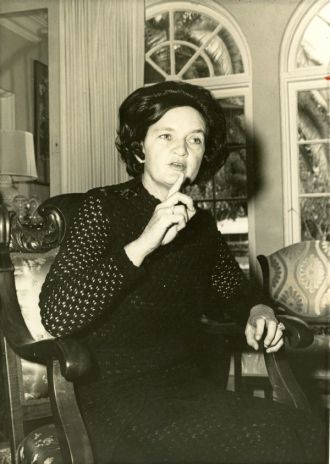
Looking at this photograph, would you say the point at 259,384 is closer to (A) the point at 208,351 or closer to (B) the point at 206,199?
(A) the point at 208,351

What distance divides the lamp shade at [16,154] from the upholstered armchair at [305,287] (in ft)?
4.98

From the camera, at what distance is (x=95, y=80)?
156 inches

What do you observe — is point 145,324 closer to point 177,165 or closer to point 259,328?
point 259,328

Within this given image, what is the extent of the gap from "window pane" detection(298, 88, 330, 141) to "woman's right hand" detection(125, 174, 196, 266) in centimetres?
291

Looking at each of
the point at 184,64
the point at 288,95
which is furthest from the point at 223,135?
the point at 184,64

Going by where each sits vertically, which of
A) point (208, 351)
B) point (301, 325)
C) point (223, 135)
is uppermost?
point (223, 135)

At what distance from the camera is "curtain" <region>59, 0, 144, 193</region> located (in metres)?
3.95

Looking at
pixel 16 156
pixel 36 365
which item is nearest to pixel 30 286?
pixel 36 365

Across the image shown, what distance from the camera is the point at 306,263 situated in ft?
10.5

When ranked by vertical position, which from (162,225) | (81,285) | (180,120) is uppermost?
(180,120)

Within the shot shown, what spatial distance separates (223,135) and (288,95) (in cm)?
247

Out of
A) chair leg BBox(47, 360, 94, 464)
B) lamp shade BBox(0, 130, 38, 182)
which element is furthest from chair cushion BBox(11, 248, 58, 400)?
lamp shade BBox(0, 130, 38, 182)

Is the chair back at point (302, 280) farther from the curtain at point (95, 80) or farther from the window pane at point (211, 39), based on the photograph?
the window pane at point (211, 39)

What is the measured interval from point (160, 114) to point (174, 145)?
0.09 m
